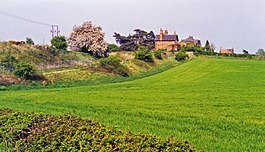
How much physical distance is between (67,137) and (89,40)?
151ft

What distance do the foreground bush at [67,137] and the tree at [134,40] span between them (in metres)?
73.6

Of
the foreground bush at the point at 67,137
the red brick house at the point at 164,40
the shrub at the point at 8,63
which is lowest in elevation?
the foreground bush at the point at 67,137

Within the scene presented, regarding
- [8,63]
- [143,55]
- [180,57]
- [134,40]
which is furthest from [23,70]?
[134,40]

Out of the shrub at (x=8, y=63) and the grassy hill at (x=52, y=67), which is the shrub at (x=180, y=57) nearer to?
the grassy hill at (x=52, y=67)

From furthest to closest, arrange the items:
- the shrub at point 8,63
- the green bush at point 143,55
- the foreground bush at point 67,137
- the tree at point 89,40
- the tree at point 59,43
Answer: the tree at point 89,40
the green bush at point 143,55
the tree at point 59,43
the shrub at point 8,63
the foreground bush at point 67,137

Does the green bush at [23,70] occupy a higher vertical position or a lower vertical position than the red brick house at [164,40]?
lower

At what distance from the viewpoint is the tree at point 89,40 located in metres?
50.2

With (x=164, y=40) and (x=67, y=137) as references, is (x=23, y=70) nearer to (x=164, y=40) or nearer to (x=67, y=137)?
(x=67, y=137)

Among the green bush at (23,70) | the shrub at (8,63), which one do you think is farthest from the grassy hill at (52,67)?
the green bush at (23,70)

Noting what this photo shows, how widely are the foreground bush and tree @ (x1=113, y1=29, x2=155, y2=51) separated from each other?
2900 inches

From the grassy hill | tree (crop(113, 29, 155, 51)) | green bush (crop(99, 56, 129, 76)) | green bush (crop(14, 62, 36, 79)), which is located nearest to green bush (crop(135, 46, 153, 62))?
the grassy hill

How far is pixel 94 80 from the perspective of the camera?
3066 cm

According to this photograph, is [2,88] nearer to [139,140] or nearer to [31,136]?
[31,136]

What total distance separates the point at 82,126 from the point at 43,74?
24.5 metres
